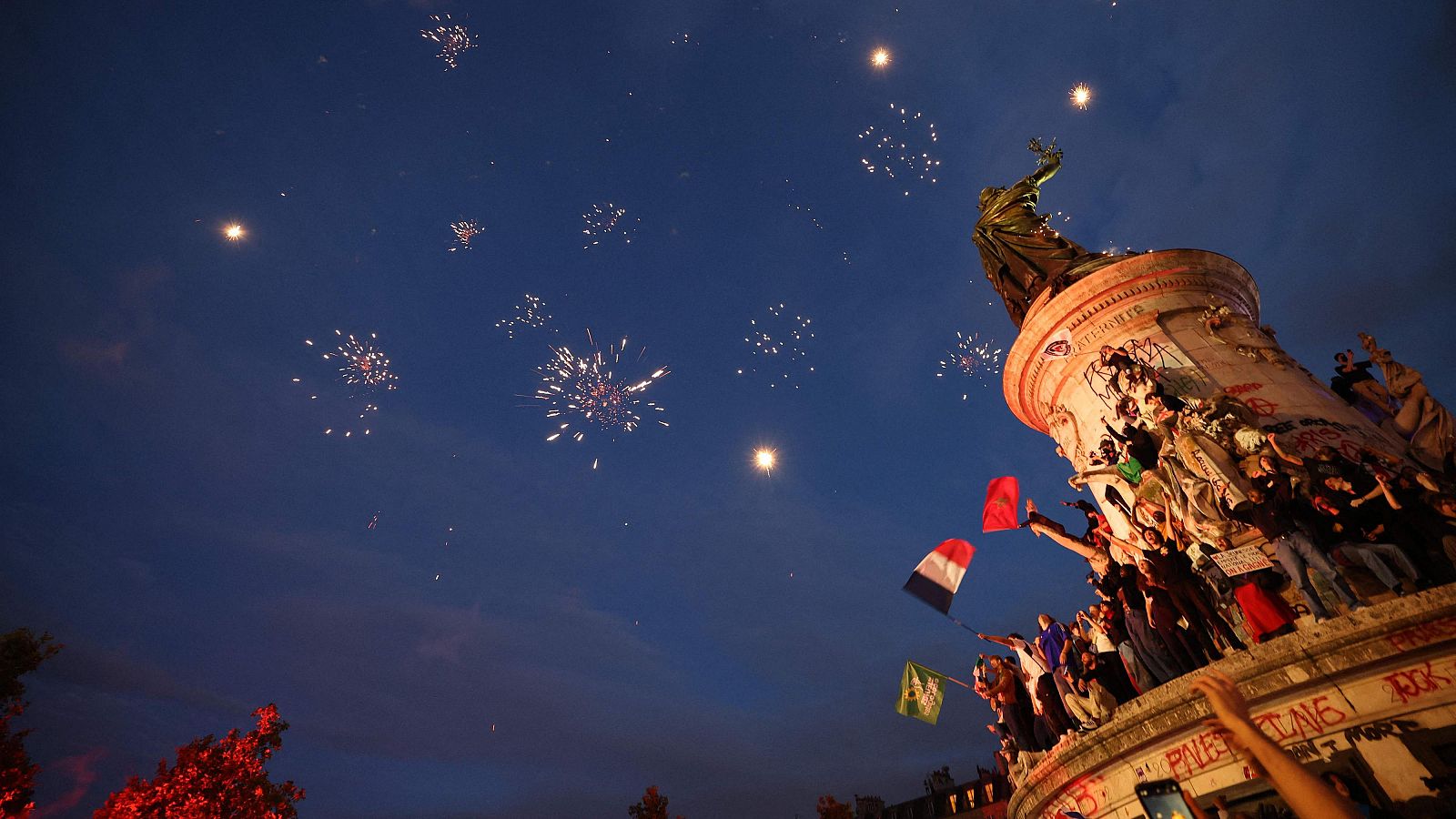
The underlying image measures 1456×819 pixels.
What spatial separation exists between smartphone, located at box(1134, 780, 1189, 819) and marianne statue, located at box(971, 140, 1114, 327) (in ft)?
49.1

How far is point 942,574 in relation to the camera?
14781 mm

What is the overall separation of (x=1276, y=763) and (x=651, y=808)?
41.2m

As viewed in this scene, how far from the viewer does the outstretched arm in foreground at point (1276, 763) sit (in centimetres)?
248

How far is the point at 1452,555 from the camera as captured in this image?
7336 mm

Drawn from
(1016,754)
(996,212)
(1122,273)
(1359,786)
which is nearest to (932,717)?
(1016,754)

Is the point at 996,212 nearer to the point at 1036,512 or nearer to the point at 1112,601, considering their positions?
the point at 1036,512

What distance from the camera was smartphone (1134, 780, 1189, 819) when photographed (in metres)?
3.73

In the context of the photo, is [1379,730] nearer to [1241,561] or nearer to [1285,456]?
[1241,561]

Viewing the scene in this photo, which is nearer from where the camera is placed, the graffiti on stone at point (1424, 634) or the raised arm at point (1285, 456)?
the graffiti on stone at point (1424, 634)

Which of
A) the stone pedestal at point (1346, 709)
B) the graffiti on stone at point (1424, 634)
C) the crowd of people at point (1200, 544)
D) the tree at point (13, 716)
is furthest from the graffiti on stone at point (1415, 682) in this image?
the tree at point (13, 716)

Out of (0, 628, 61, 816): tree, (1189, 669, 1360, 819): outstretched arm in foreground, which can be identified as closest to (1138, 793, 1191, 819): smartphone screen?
(1189, 669, 1360, 819): outstretched arm in foreground

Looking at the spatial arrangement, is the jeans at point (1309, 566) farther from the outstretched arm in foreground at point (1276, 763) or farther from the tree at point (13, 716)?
the tree at point (13, 716)

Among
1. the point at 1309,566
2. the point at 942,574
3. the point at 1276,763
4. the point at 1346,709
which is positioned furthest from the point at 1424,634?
the point at 942,574

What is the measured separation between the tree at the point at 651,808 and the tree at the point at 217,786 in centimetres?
1745
